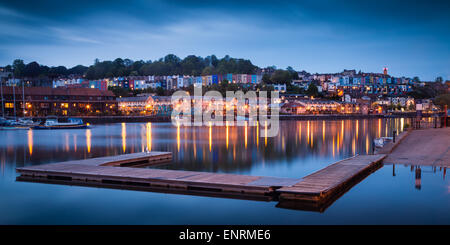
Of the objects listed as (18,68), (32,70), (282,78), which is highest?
(18,68)

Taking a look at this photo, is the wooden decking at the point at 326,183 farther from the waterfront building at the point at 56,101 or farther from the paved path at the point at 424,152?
the waterfront building at the point at 56,101

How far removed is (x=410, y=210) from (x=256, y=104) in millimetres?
107367

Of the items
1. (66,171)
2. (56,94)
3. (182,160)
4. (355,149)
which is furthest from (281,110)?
(66,171)

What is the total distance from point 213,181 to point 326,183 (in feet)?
11.8

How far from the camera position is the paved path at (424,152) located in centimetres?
1784

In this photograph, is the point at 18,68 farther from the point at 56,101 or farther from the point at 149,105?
the point at 56,101

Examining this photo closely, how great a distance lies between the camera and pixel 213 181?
41.6 feet

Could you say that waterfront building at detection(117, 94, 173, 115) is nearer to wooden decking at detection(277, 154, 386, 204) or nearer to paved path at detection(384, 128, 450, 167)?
paved path at detection(384, 128, 450, 167)

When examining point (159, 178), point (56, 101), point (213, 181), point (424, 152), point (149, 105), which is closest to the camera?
point (213, 181)

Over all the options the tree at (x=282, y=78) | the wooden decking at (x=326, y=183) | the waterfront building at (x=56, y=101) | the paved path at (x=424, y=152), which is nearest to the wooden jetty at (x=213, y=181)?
the wooden decking at (x=326, y=183)

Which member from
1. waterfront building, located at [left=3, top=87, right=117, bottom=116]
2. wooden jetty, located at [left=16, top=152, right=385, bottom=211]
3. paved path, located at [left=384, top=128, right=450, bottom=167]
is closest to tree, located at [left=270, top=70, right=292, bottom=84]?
waterfront building, located at [left=3, top=87, right=117, bottom=116]

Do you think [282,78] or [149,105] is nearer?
[149,105]

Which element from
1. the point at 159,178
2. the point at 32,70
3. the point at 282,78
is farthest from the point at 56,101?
the point at 32,70

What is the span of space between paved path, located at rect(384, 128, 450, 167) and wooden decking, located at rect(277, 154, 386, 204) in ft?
8.95
